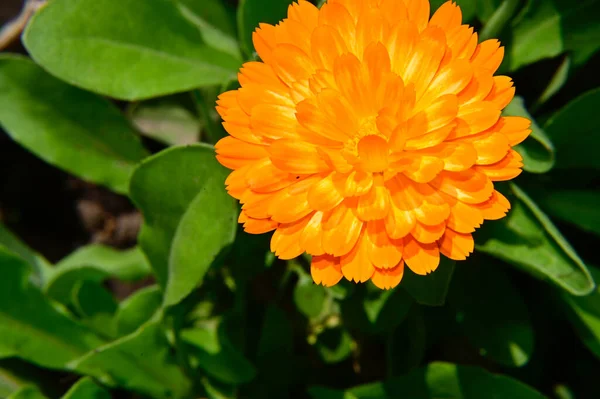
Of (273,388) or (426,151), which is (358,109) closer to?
(426,151)

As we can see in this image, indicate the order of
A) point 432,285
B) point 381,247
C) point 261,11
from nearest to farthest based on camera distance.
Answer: point 381,247 < point 432,285 < point 261,11

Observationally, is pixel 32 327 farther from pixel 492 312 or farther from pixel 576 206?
pixel 576 206

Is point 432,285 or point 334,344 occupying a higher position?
point 432,285

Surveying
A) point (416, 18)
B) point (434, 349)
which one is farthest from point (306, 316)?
point (416, 18)

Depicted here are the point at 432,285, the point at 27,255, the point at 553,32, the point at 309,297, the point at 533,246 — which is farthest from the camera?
the point at 27,255

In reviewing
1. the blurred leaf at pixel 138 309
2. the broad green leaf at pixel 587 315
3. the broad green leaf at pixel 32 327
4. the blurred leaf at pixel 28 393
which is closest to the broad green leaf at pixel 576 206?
the broad green leaf at pixel 587 315

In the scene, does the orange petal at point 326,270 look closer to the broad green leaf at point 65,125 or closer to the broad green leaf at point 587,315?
the broad green leaf at point 587,315

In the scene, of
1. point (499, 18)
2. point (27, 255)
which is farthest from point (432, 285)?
point (27, 255)
